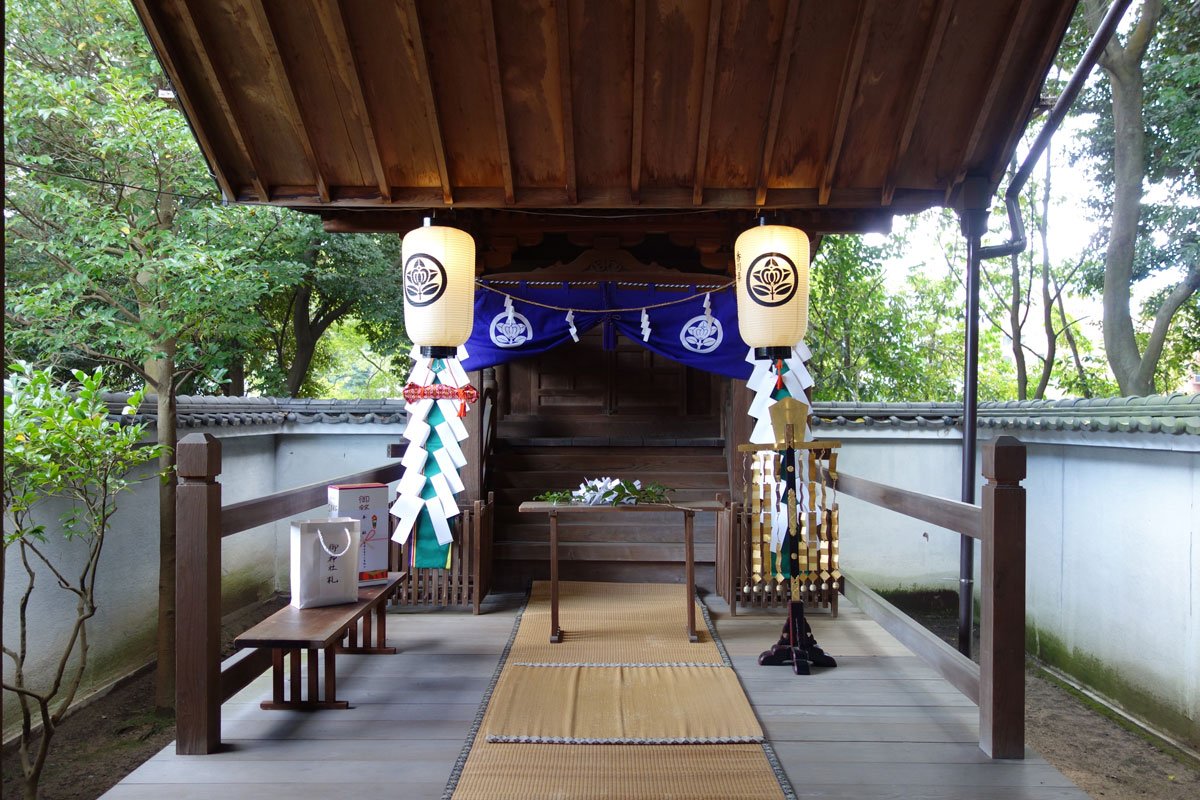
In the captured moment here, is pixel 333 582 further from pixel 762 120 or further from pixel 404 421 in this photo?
pixel 404 421

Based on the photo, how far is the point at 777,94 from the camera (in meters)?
5.27

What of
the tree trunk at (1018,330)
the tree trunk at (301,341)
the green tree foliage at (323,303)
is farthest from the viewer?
the tree trunk at (301,341)

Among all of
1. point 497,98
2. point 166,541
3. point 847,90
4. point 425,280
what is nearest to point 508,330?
point 425,280

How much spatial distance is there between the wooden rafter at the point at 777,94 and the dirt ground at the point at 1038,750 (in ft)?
17.5

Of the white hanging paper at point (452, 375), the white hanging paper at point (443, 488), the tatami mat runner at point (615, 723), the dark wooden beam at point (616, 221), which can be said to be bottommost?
the tatami mat runner at point (615, 723)

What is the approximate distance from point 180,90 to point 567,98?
262cm

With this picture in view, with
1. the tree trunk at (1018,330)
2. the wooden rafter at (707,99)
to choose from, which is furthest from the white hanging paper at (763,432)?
the tree trunk at (1018,330)

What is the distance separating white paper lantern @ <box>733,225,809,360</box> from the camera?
5328mm

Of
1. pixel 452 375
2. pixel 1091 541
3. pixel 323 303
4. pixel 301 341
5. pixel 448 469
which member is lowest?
pixel 1091 541

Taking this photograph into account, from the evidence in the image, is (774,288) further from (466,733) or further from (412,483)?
(466,733)

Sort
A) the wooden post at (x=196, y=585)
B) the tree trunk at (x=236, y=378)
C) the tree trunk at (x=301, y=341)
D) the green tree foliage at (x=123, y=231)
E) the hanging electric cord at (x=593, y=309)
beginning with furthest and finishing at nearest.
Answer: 1. the tree trunk at (x=301, y=341)
2. the tree trunk at (x=236, y=378)
3. the green tree foliage at (x=123, y=231)
4. the hanging electric cord at (x=593, y=309)
5. the wooden post at (x=196, y=585)

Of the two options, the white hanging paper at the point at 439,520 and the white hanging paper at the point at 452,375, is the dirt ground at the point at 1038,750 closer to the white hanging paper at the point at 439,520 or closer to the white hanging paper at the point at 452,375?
the white hanging paper at the point at 439,520

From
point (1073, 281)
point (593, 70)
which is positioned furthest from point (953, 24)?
point (1073, 281)

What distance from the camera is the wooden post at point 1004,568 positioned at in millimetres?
3404
